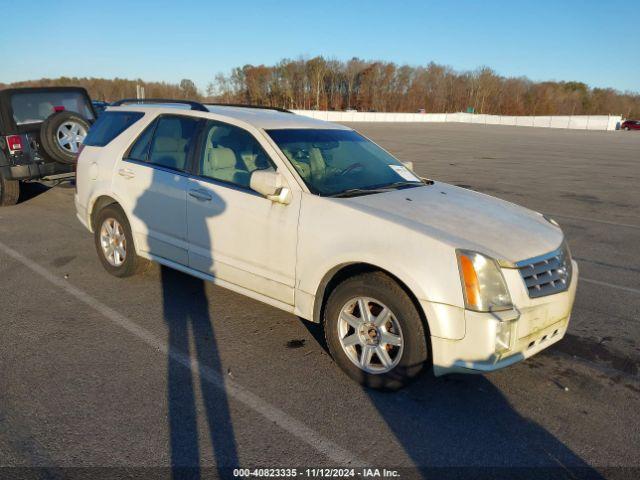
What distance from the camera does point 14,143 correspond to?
335 inches

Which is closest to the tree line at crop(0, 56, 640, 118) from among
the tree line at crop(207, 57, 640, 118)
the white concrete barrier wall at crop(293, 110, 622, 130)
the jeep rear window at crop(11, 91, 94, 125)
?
the tree line at crop(207, 57, 640, 118)

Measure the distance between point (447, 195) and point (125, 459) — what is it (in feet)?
9.47

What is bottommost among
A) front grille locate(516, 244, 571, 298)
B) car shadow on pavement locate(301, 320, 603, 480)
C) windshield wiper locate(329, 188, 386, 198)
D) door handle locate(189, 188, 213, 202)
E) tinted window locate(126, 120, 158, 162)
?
car shadow on pavement locate(301, 320, 603, 480)

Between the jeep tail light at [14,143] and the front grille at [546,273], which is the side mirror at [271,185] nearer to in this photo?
the front grille at [546,273]

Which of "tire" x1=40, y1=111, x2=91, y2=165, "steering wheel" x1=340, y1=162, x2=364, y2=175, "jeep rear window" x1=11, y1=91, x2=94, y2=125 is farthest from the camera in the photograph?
"jeep rear window" x1=11, y1=91, x2=94, y2=125

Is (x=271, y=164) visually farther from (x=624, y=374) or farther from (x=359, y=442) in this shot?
(x=624, y=374)

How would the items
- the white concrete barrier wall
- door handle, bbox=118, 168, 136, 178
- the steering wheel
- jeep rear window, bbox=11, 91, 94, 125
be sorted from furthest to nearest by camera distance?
the white concrete barrier wall < jeep rear window, bbox=11, 91, 94, 125 < door handle, bbox=118, 168, 136, 178 < the steering wheel

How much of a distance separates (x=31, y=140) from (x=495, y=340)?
27.6ft

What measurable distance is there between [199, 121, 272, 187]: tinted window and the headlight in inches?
68.1

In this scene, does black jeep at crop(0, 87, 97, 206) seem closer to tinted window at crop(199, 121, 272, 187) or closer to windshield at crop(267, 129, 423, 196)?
tinted window at crop(199, 121, 272, 187)

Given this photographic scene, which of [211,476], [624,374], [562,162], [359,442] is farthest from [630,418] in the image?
[562,162]

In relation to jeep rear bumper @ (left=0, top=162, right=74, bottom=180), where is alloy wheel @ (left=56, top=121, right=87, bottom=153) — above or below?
above

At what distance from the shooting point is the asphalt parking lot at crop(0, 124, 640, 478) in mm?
2746

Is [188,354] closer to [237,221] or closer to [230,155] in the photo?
[237,221]
